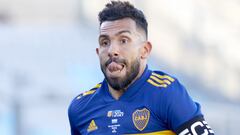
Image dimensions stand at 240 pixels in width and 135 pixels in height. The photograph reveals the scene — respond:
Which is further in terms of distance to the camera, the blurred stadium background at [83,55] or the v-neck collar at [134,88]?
the blurred stadium background at [83,55]

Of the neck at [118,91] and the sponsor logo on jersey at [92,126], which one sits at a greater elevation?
the neck at [118,91]

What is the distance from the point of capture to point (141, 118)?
280cm

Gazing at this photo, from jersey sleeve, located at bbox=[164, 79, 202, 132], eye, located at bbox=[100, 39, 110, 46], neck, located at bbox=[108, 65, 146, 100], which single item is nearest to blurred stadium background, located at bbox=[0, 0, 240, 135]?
neck, located at bbox=[108, 65, 146, 100]

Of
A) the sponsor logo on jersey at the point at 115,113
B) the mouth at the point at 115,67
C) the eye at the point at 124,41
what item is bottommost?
the sponsor logo on jersey at the point at 115,113

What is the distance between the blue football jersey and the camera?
2770 millimetres

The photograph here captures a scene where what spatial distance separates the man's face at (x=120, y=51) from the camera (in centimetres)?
283

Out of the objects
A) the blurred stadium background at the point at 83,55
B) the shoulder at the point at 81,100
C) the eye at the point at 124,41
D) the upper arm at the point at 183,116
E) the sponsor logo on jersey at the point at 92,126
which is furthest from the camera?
the blurred stadium background at the point at 83,55

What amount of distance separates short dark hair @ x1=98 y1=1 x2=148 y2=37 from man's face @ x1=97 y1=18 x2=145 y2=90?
0.02 m

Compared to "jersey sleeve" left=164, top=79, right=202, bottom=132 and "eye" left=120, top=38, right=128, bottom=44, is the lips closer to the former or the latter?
"eye" left=120, top=38, right=128, bottom=44

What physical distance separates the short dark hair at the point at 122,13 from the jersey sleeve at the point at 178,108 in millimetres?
315

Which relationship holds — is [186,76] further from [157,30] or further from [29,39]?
[29,39]

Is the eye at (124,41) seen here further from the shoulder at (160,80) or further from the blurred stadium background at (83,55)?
the blurred stadium background at (83,55)

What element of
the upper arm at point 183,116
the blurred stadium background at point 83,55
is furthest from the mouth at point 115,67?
the blurred stadium background at point 83,55

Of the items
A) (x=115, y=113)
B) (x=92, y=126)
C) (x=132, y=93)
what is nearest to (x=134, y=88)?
(x=132, y=93)
